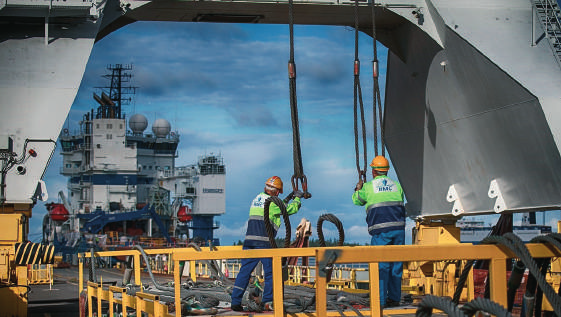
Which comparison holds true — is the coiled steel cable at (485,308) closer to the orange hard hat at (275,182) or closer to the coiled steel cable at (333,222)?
the coiled steel cable at (333,222)

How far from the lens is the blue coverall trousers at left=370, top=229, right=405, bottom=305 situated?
820 cm

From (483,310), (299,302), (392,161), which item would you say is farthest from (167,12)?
(483,310)

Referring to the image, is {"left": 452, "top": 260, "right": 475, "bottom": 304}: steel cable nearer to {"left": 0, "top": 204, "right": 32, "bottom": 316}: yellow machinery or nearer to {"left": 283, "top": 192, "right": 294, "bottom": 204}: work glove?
{"left": 283, "top": 192, "right": 294, "bottom": 204}: work glove

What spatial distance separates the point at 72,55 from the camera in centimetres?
1137

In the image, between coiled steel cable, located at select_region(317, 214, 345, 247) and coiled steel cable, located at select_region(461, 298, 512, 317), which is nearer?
coiled steel cable, located at select_region(461, 298, 512, 317)

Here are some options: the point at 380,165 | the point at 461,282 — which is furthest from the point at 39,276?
the point at 461,282

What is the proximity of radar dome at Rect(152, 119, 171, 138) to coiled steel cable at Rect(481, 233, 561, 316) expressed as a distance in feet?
187

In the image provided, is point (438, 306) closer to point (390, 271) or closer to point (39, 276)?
point (390, 271)

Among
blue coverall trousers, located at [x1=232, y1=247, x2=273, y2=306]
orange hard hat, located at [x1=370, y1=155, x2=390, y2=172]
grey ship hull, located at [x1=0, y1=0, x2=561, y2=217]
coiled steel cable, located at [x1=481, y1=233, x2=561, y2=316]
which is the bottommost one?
blue coverall trousers, located at [x1=232, y1=247, x2=273, y2=306]

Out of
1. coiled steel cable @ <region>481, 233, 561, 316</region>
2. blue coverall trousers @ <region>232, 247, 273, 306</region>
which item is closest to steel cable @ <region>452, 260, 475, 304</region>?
coiled steel cable @ <region>481, 233, 561, 316</region>

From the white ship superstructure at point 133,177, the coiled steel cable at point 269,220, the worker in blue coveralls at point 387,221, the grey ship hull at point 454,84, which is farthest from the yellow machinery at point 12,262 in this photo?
the white ship superstructure at point 133,177

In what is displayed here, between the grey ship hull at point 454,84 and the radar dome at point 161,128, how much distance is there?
48650mm

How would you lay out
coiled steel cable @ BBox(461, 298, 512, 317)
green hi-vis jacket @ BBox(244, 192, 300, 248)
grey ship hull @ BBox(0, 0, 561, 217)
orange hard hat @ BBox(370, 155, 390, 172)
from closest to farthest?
coiled steel cable @ BBox(461, 298, 512, 317) < green hi-vis jacket @ BBox(244, 192, 300, 248) < orange hard hat @ BBox(370, 155, 390, 172) < grey ship hull @ BBox(0, 0, 561, 217)

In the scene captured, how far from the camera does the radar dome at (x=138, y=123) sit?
60553 mm
